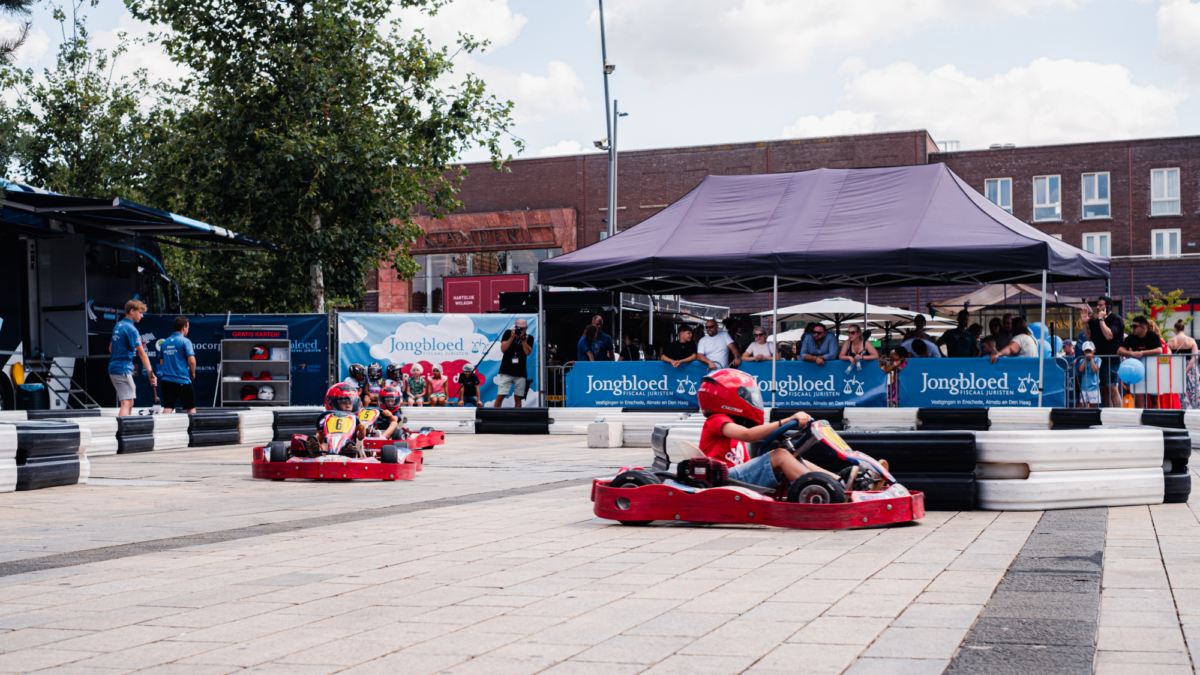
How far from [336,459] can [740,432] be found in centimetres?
545

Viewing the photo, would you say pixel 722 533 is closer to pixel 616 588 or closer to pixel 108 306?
pixel 616 588

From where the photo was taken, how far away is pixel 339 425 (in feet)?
38.9

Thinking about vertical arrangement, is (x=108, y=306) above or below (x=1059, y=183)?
below

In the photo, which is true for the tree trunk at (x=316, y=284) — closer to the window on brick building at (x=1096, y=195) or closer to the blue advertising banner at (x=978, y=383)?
the blue advertising banner at (x=978, y=383)

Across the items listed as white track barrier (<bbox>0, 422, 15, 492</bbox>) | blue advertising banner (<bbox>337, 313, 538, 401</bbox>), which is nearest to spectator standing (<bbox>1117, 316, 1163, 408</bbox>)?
blue advertising banner (<bbox>337, 313, 538, 401</bbox>)

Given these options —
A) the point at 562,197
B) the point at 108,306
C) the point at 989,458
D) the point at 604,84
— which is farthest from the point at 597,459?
the point at 562,197

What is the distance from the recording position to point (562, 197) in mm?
52000

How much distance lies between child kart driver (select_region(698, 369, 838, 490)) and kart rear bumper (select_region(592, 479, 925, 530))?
0.68 feet

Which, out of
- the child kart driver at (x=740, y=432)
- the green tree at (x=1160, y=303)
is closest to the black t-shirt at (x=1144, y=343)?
the child kart driver at (x=740, y=432)

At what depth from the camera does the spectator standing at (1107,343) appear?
54.7 ft

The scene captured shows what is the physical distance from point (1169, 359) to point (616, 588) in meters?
13.7

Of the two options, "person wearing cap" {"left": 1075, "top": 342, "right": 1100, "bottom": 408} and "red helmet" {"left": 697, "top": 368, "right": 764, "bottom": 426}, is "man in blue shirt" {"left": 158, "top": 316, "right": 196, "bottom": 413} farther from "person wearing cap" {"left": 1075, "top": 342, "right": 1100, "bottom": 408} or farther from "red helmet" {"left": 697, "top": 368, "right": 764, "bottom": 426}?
"person wearing cap" {"left": 1075, "top": 342, "right": 1100, "bottom": 408}

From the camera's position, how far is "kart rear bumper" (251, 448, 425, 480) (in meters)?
11.5

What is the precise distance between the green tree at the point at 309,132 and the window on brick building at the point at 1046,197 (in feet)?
91.2
